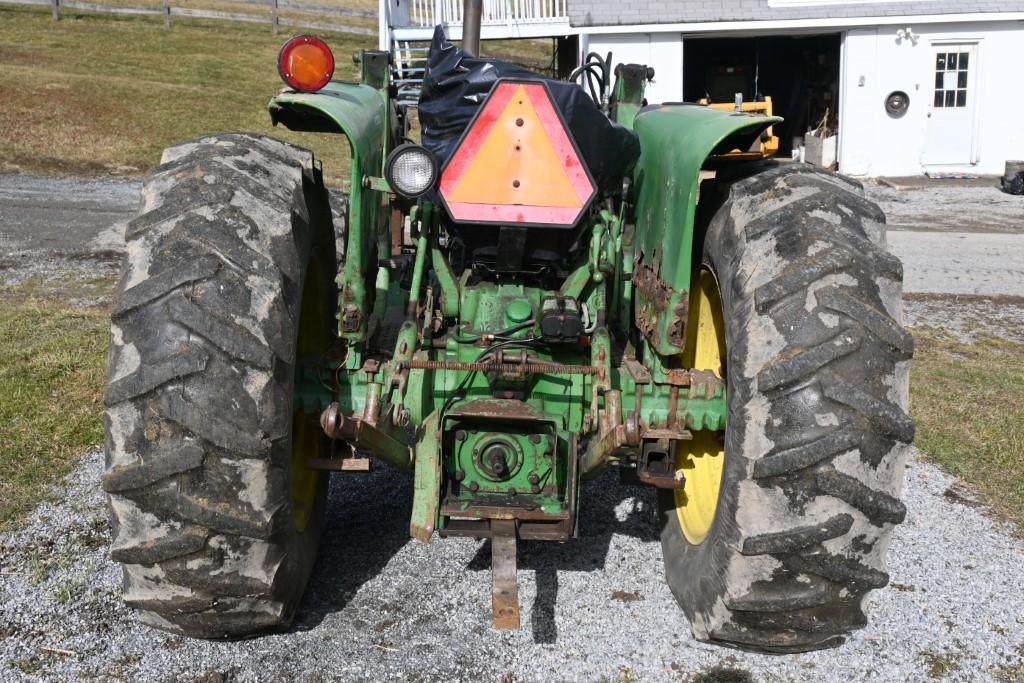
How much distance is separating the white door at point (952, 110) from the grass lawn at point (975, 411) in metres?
13.8

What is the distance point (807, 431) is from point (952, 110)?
19948mm

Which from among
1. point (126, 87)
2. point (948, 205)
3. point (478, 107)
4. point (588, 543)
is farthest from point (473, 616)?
point (126, 87)

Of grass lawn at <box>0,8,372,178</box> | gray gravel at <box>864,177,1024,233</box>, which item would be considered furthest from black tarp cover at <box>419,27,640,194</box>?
grass lawn at <box>0,8,372,178</box>

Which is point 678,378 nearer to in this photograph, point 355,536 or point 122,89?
point 355,536

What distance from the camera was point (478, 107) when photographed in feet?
11.4

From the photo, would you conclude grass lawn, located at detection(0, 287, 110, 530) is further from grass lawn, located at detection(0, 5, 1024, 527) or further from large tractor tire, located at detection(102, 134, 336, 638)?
large tractor tire, located at detection(102, 134, 336, 638)

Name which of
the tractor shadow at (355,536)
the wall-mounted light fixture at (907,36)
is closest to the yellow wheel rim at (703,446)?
the tractor shadow at (355,536)

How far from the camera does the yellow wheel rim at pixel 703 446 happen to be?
3818 mm

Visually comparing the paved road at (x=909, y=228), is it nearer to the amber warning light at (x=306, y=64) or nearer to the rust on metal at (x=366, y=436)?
the amber warning light at (x=306, y=64)

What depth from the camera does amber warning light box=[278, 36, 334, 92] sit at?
3.54 m

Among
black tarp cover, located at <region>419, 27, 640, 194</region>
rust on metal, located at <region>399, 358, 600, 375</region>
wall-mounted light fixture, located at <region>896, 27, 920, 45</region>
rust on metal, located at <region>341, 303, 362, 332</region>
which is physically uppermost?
wall-mounted light fixture, located at <region>896, 27, 920, 45</region>

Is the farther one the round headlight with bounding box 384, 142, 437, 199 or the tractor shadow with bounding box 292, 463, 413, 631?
the tractor shadow with bounding box 292, 463, 413, 631

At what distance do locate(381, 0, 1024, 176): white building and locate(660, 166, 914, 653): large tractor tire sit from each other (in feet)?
55.4

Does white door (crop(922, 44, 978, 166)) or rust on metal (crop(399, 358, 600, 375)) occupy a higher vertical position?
white door (crop(922, 44, 978, 166))
